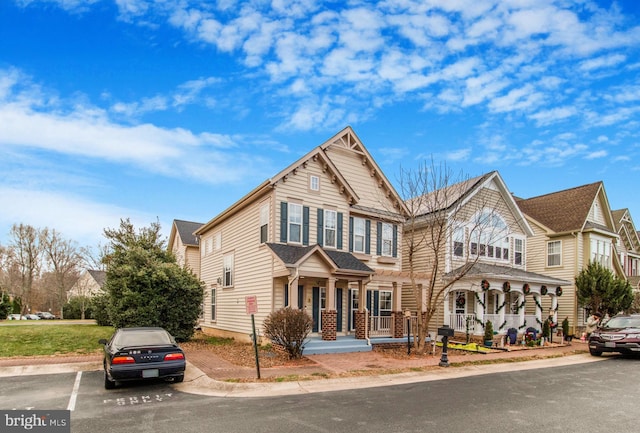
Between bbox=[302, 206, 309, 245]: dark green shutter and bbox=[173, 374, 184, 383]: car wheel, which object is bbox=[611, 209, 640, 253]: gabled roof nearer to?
bbox=[302, 206, 309, 245]: dark green shutter

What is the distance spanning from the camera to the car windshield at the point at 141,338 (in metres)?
10.9

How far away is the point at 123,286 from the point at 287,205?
26.1ft

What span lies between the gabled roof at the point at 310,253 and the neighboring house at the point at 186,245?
14005 millimetres

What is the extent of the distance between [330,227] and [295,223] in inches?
75.6

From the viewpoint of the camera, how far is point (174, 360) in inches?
424

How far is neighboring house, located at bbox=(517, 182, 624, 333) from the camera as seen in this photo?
2847 cm

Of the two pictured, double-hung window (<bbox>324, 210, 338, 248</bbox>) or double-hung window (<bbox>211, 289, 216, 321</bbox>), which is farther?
double-hung window (<bbox>211, 289, 216, 321</bbox>)

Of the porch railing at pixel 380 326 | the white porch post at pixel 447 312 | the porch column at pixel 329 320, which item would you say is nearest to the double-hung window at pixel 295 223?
the porch column at pixel 329 320

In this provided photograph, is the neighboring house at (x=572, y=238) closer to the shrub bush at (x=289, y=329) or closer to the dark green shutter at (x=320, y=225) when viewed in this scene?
the dark green shutter at (x=320, y=225)

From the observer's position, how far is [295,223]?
1922 centimetres

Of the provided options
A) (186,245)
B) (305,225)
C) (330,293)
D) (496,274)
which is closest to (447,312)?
(496,274)

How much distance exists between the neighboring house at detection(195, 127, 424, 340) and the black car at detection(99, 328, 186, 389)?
5925 mm

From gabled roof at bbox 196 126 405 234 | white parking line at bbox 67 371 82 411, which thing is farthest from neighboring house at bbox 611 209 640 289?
white parking line at bbox 67 371 82 411

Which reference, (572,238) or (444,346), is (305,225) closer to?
(444,346)
